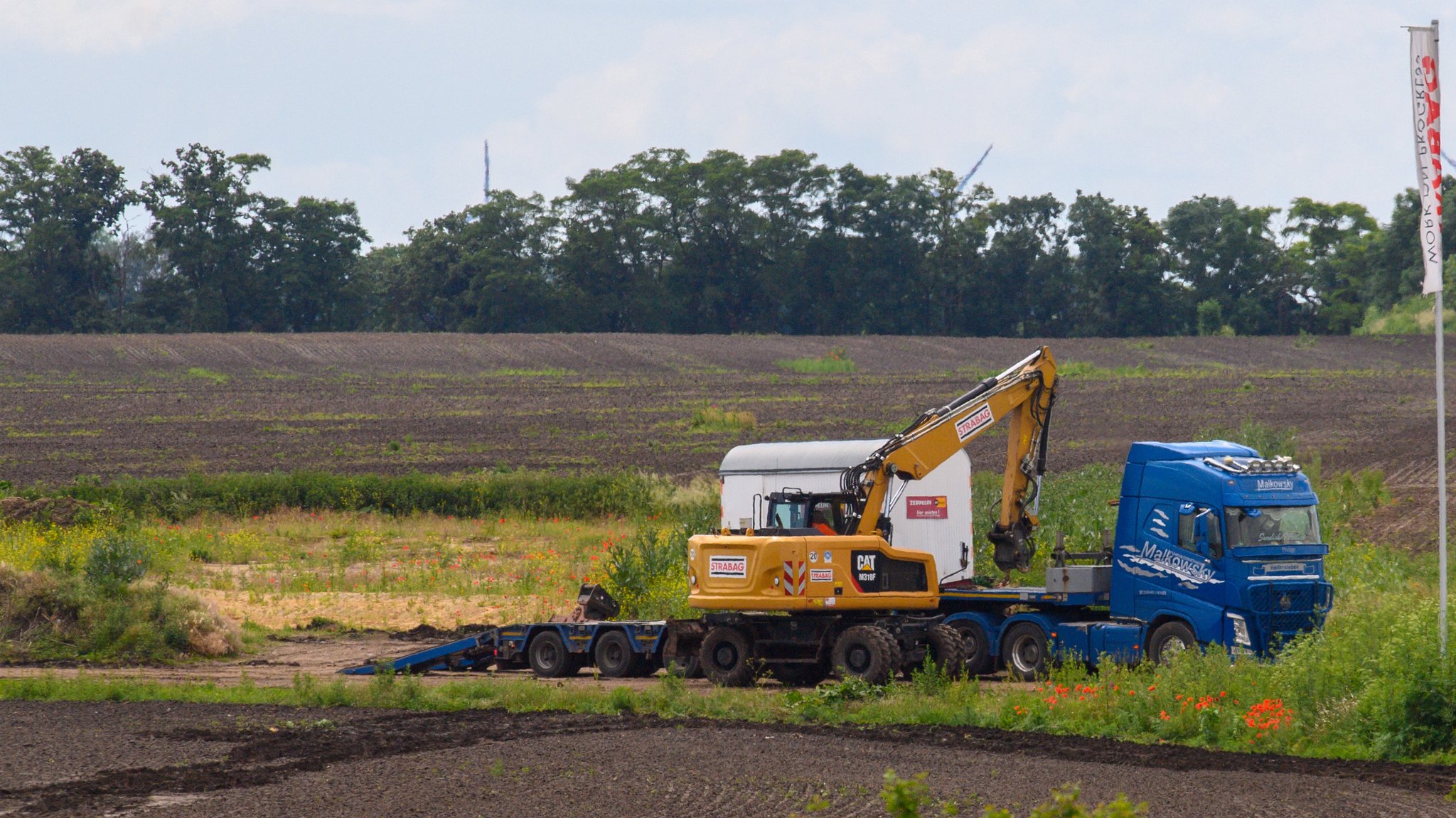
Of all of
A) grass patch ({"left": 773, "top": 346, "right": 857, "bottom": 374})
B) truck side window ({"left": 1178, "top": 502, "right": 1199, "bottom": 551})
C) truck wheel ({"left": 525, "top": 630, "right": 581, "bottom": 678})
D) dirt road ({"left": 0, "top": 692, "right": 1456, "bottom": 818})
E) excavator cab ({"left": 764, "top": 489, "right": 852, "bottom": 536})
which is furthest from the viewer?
grass patch ({"left": 773, "top": 346, "right": 857, "bottom": 374})

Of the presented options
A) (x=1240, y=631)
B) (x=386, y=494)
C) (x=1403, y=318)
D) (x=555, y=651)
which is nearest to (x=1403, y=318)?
(x=1403, y=318)

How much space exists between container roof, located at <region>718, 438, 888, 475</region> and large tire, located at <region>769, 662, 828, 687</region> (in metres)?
6.94

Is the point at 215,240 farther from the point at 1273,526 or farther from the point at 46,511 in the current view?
the point at 1273,526

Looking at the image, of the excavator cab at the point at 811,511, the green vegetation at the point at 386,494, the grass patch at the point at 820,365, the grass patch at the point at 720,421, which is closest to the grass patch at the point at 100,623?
the excavator cab at the point at 811,511

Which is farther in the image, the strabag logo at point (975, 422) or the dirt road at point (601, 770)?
the strabag logo at point (975, 422)

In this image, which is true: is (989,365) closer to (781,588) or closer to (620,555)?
(620,555)

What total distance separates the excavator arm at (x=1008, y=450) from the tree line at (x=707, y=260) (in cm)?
8164

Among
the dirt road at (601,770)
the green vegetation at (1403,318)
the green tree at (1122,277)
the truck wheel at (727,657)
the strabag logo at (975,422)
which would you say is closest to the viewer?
the dirt road at (601,770)

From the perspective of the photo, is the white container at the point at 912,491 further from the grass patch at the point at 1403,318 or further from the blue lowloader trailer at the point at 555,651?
the grass patch at the point at 1403,318

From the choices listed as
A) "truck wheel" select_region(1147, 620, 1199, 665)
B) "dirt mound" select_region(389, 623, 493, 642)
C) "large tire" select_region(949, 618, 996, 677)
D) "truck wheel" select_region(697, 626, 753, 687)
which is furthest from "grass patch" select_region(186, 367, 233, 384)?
"truck wheel" select_region(1147, 620, 1199, 665)

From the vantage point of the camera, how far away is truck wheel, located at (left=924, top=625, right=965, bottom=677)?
65.4 feet

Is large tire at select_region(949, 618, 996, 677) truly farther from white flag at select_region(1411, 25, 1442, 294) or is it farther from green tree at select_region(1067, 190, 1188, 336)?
green tree at select_region(1067, 190, 1188, 336)

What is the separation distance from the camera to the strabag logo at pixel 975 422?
21656 mm

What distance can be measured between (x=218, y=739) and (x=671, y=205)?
94991 mm
